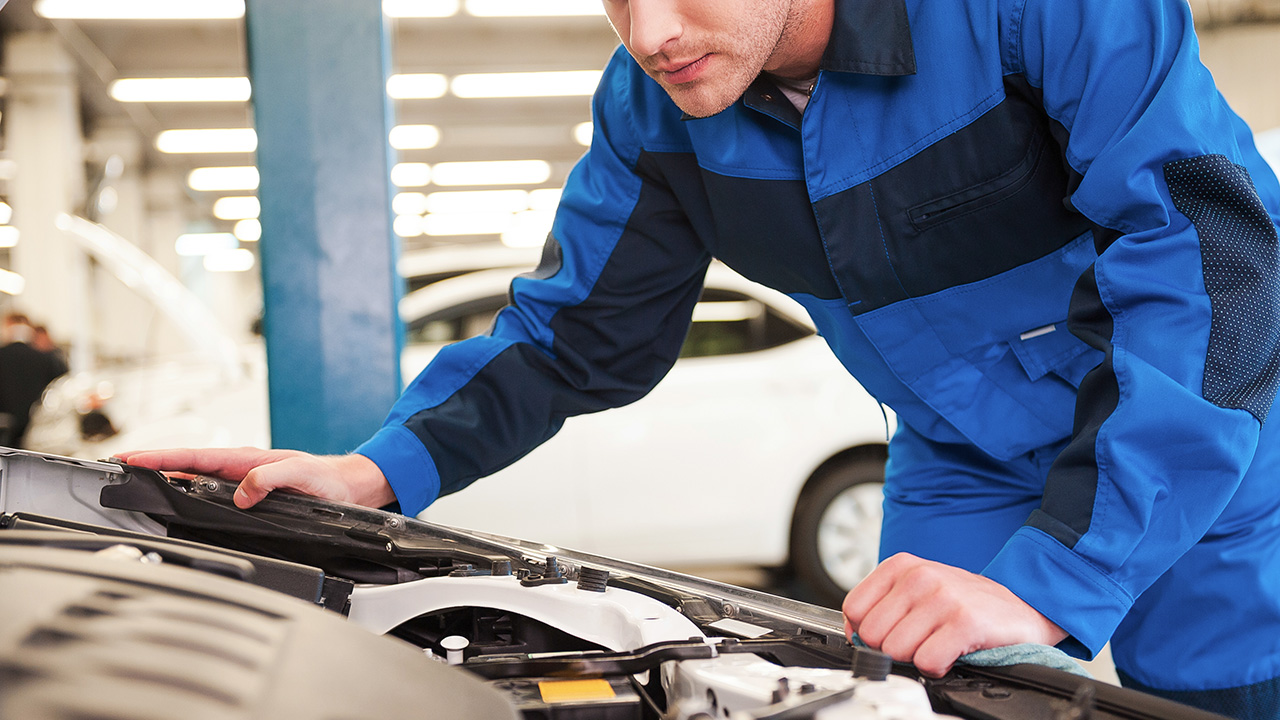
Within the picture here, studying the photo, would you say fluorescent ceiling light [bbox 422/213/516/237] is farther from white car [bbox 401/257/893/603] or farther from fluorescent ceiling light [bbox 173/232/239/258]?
white car [bbox 401/257/893/603]

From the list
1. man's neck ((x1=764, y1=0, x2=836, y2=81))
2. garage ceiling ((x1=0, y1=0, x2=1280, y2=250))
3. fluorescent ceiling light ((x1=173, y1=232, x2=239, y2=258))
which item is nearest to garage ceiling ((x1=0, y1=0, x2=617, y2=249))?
garage ceiling ((x1=0, y1=0, x2=1280, y2=250))

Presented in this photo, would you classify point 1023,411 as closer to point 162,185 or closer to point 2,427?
point 2,427

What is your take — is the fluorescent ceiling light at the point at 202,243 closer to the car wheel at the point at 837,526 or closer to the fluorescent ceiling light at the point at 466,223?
the fluorescent ceiling light at the point at 466,223

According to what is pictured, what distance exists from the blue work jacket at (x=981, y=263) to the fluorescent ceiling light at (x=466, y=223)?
44.2 ft

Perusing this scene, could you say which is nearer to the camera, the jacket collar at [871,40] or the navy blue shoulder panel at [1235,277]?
the navy blue shoulder panel at [1235,277]

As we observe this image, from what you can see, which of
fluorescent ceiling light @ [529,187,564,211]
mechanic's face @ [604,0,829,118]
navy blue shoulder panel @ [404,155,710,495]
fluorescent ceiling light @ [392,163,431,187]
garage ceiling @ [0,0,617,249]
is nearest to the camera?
mechanic's face @ [604,0,829,118]

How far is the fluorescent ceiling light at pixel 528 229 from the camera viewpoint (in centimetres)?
1441

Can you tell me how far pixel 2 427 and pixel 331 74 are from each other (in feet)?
14.4

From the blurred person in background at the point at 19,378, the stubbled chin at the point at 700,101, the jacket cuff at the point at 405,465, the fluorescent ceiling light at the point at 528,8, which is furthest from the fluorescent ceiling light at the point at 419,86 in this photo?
the stubbled chin at the point at 700,101

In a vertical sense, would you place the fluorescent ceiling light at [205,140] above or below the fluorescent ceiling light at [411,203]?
above

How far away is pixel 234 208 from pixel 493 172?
4.63 meters

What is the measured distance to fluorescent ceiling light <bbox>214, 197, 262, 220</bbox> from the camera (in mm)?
13194

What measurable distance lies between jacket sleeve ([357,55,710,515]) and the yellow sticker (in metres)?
0.52

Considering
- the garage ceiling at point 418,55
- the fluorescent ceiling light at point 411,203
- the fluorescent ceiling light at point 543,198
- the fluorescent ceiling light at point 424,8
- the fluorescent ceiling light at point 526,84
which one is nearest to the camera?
the fluorescent ceiling light at point 424,8
